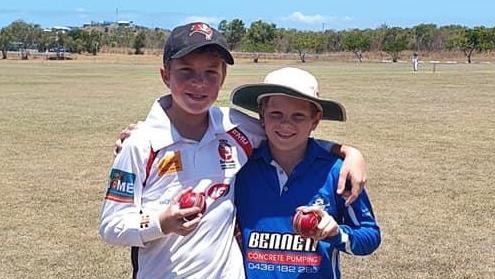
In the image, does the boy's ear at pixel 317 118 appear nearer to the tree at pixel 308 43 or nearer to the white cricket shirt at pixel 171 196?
the white cricket shirt at pixel 171 196

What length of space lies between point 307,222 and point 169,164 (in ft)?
1.83

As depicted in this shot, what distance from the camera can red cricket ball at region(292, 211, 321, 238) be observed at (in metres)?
2.85

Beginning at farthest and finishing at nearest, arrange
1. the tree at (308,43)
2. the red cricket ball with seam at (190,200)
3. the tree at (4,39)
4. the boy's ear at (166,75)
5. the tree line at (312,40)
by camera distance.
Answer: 1. the tree at (308,43)
2. the tree at (4,39)
3. the tree line at (312,40)
4. the boy's ear at (166,75)
5. the red cricket ball with seam at (190,200)

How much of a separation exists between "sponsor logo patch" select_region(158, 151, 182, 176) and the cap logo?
1.48 feet

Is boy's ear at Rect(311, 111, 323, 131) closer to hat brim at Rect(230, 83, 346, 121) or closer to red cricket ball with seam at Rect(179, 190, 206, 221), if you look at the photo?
hat brim at Rect(230, 83, 346, 121)

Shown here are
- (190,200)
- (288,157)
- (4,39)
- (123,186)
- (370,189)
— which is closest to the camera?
(190,200)

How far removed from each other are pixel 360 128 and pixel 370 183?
7.74 meters

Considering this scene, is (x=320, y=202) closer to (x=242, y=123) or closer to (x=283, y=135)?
(x=283, y=135)

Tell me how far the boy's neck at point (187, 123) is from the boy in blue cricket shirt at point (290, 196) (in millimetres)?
244

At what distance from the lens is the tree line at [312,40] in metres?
114

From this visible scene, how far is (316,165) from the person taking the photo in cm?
324

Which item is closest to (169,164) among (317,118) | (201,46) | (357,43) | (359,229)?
(201,46)

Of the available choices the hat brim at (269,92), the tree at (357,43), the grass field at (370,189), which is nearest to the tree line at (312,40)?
the tree at (357,43)

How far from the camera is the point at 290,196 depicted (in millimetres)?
3197
